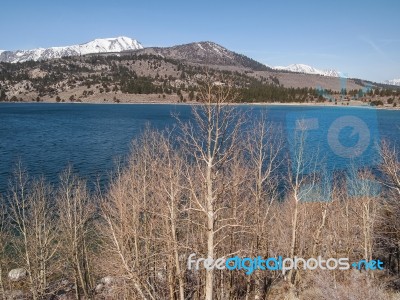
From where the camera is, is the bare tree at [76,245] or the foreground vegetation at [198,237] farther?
the bare tree at [76,245]

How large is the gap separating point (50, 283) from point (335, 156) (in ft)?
174

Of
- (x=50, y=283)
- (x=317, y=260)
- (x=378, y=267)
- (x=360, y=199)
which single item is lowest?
(x=50, y=283)

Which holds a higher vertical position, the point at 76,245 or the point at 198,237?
the point at 198,237

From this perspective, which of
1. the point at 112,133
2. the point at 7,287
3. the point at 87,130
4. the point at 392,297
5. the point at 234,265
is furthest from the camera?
the point at 87,130

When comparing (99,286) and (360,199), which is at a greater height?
→ (360,199)

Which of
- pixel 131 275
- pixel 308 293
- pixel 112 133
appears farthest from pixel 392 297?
pixel 112 133

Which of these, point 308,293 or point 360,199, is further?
point 360,199

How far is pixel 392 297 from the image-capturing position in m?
22.1

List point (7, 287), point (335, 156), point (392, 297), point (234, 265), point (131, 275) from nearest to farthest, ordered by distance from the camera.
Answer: point (131, 275)
point (392, 297)
point (234, 265)
point (7, 287)
point (335, 156)

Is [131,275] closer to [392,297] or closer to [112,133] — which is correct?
[392,297]

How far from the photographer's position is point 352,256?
33188 millimetres

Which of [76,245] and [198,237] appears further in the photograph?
[76,245]

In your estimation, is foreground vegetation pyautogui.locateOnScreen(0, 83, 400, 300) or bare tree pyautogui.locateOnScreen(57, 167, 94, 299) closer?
foreground vegetation pyautogui.locateOnScreen(0, 83, 400, 300)

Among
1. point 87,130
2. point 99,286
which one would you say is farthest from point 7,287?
point 87,130
